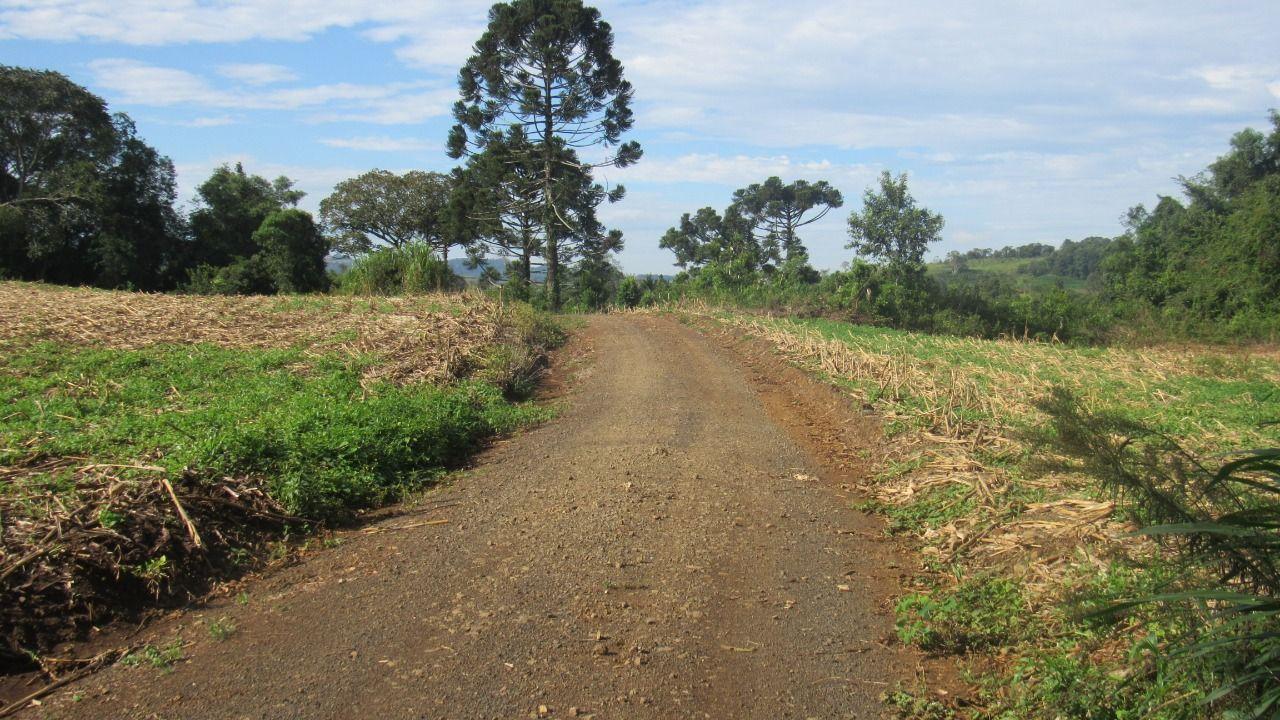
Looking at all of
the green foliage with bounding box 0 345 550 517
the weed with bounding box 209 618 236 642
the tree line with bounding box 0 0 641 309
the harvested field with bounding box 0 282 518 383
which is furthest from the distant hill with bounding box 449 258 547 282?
the weed with bounding box 209 618 236 642

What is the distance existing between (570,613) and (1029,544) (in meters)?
2.75

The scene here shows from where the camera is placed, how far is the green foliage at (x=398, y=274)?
18469mm

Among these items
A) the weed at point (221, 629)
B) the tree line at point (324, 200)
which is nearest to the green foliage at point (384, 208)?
the tree line at point (324, 200)

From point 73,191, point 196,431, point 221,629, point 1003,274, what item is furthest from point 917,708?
point 1003,274

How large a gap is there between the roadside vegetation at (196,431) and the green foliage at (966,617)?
396 centimetres

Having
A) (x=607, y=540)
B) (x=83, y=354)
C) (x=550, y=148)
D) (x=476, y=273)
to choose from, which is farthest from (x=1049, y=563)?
(x=476, y=273)

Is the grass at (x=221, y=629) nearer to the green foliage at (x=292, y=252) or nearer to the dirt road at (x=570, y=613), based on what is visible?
the dirt road at (x=570, y=613)

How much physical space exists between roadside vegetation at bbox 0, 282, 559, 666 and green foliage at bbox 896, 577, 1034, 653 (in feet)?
13.0

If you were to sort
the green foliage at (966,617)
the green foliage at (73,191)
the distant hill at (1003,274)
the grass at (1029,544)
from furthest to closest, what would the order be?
the distant hill at (1003,274) → the green foliage at (73,191) → the green foliage at (966,617) → the grass at (1029,544)

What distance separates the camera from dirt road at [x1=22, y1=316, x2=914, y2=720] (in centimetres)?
346

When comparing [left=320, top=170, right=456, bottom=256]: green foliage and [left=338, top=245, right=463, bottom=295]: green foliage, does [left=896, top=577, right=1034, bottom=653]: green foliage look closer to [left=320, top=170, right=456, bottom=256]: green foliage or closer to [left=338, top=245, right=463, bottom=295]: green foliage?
[left=338, top=245, right=463, bottom=295]: green foliage

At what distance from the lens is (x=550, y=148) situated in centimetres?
3312

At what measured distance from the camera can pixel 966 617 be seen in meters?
4.19

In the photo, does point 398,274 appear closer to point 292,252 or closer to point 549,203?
point 292,252
